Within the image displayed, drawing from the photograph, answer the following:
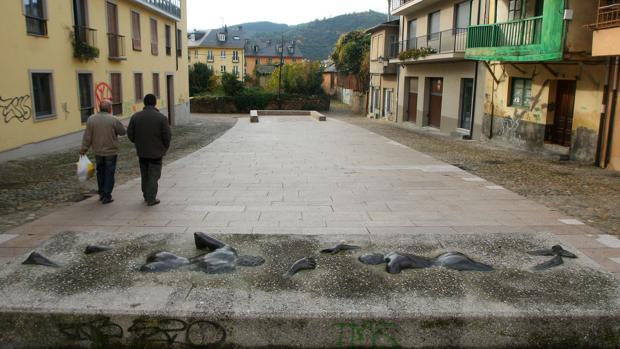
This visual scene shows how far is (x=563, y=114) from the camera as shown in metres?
15.5

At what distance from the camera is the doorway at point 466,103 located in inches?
877

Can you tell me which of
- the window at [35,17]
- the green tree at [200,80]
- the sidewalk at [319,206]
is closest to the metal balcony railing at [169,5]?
the window at [35,17]

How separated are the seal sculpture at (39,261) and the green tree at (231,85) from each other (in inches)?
1731

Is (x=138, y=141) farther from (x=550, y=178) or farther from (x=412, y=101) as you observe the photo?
(x=412, y=101)

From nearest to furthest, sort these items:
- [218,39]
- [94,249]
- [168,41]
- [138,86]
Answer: [94,249], [138,86], [168,41], [218,39]

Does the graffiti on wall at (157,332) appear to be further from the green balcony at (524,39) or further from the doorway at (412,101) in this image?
the doorway at (412,101)

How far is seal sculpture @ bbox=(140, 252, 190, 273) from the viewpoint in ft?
15.8

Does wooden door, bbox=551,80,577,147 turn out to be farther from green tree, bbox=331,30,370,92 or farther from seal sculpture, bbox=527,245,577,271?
green tree, bbox=331,30,370,92

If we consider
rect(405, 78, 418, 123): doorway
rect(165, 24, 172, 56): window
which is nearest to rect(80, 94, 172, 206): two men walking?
rect(405, 78, 418, 123): doorway

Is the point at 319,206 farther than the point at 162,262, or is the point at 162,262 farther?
the point at 319,206

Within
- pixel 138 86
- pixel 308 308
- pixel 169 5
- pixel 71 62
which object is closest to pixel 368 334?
pixel 308 308

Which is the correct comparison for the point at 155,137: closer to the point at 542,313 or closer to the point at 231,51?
the point at 542,313

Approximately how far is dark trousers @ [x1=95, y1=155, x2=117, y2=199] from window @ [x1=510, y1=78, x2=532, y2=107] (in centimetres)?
1427

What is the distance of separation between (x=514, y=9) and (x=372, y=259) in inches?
626
